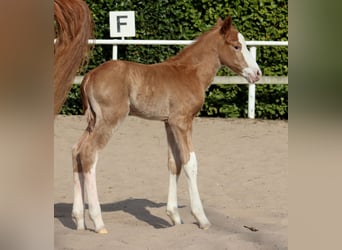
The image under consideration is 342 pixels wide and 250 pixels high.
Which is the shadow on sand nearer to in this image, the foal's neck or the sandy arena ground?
the sandy arena ground

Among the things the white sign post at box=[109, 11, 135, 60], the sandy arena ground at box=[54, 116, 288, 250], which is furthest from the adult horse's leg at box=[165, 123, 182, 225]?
the white sign post at box=[109, 11, 135, 60]

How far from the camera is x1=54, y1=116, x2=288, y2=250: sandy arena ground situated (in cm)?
418

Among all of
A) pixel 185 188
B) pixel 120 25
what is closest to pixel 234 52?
pixel 185 188

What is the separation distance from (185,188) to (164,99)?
6.61ft

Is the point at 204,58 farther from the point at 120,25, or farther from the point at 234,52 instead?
the point at 120,25

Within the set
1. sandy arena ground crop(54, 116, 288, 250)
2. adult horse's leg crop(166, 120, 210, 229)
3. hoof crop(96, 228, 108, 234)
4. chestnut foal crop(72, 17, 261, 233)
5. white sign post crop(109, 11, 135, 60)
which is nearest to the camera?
sandy arena ground crop(54, 116, 288, 250)

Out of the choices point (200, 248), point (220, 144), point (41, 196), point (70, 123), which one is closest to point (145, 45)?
point (70, 123)

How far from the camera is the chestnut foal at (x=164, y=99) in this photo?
445cm

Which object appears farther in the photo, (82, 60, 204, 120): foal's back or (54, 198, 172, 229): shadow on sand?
(54, 198, 172, 229): shadow on sand

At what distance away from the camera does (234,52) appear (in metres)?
5.11

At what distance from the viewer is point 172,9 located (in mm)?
11008

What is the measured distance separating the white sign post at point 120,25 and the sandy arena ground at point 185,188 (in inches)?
55.4

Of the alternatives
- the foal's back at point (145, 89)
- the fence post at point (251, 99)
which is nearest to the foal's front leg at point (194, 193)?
the foal's back at point (145, 89)

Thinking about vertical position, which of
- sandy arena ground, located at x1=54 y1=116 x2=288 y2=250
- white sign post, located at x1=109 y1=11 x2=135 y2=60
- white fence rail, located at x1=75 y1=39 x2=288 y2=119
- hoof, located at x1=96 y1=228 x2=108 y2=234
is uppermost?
white sign post, located at x1=109 y1=11 x2=135 y2=60
